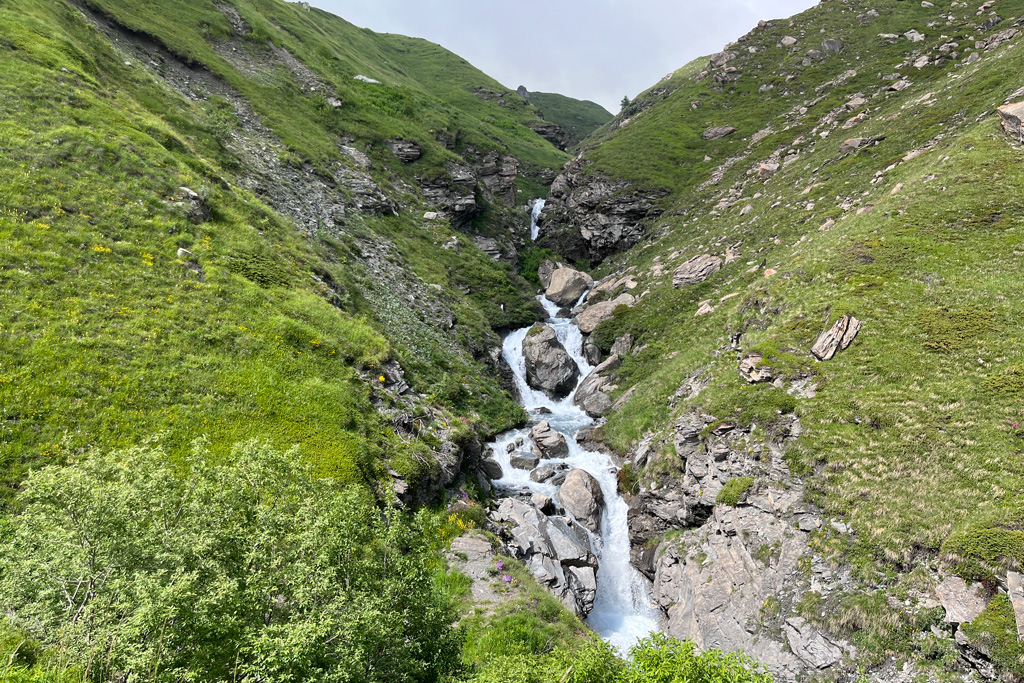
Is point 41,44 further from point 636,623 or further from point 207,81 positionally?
point 636,623

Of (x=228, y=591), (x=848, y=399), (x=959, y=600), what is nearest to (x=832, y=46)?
(x=848, y=399)

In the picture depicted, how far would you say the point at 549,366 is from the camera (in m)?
45.3

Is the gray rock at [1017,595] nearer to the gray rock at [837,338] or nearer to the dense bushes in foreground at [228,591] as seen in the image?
the dense bushes in foreground at [228,591]

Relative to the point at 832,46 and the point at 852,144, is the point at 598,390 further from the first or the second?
the point at 832,46

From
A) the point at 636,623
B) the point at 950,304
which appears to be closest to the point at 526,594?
the point at 636,623

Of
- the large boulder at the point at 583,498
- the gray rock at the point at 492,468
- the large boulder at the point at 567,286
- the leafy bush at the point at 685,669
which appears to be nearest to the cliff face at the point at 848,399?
the large boulder at the point at 583,498

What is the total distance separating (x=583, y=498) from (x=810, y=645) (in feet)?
44.7

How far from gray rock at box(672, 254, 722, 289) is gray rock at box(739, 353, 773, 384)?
2018 centimetres

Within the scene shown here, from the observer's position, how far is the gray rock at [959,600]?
14102 millimetres

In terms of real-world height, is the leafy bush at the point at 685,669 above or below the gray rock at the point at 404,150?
below

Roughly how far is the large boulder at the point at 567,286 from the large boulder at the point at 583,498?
111ft

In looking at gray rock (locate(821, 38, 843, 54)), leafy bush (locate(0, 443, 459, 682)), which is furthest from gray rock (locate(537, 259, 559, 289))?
gray rock (locate(821, 38, 843, 54))

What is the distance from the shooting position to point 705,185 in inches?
2643

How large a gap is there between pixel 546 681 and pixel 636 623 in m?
17.2
